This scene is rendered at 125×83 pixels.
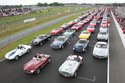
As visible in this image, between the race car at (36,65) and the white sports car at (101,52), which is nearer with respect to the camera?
the race car at (36,65)

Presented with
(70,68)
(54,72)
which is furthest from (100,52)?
(54,72)

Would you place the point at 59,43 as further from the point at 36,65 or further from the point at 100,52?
the point at 36,65

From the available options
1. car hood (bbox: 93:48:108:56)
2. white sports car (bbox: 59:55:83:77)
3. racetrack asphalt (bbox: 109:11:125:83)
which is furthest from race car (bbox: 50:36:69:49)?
racetrack asphalt (bbox: 109:11:125:83)

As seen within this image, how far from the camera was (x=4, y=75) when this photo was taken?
13.6m

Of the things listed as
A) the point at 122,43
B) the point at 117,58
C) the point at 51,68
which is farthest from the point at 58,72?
the point at 122,43

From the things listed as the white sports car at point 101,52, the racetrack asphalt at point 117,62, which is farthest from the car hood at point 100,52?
the racetrack asphalt at point 117,62

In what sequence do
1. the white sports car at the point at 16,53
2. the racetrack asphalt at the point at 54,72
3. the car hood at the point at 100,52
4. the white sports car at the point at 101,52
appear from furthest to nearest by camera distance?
the white sports car at the point at 16,53 < the car hood at the point at 100,52 < the white sports car at the point at 101,52 < the racetrack asphalt at the point at 54,72

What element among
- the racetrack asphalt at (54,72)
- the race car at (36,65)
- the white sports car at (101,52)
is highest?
the white sports car at (101,52)

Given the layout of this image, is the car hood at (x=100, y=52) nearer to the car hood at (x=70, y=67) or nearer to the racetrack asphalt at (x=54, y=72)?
the racetrack asphalt at (x=54, y=72)

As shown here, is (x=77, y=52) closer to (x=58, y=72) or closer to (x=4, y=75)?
(x=58, y=72)

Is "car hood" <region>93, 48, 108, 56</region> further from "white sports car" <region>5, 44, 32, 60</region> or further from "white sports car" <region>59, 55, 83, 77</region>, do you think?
"white sports car" <region>5, 44, 32, 60</region>

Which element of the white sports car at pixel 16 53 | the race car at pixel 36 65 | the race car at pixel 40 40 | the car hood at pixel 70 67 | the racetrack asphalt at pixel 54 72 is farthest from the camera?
the race car at pixel 40 40

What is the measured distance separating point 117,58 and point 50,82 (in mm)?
9300

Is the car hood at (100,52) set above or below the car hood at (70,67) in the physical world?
above
